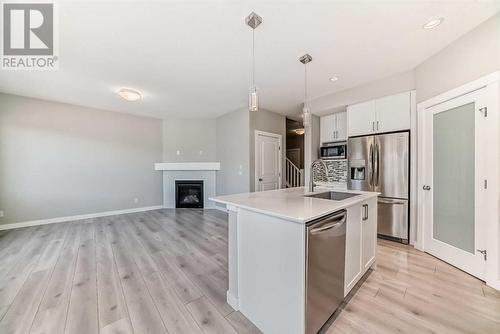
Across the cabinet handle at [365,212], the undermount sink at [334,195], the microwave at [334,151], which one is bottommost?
the cabinet handle at [365,212]

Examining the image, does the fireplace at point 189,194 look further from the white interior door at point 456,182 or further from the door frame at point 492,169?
the door frame at point 492,169

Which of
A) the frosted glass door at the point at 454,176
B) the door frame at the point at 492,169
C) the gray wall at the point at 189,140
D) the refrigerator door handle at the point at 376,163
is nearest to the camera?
the door frame at the point at 492,169

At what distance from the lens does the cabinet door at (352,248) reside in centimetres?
167

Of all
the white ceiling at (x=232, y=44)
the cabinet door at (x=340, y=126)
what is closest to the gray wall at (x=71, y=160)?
the white ceiling at (x=232, y=44)

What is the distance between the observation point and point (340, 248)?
5.03 ft

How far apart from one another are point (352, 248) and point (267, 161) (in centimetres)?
336

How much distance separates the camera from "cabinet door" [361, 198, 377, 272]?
6.45 ft

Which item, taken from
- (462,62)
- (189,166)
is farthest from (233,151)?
(462,62)

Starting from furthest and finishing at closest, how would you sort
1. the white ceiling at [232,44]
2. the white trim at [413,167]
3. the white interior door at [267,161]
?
the white interior door at [267,161] → the white trim at [413,167] → the white ceiling at [232,44]

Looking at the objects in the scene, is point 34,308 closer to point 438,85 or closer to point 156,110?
point 156,110

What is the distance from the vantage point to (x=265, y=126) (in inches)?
194

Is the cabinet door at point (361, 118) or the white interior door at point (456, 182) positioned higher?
the cabinet door at point (361, 118)

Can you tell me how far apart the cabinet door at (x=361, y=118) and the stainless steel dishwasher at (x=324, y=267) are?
97.3 inches

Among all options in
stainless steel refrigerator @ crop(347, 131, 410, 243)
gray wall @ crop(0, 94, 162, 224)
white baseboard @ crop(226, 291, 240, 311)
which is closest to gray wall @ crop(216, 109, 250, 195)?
gray wall @ crop(0, 94, 162, 224)
